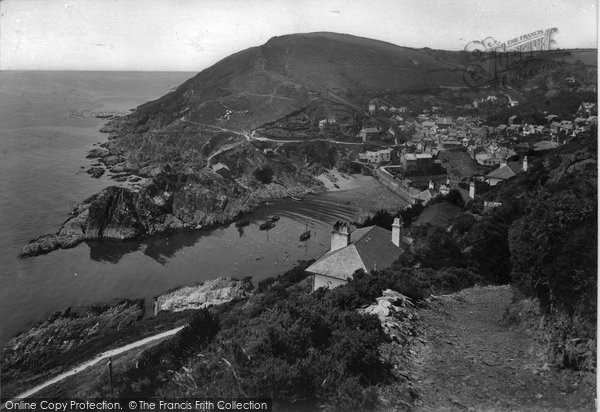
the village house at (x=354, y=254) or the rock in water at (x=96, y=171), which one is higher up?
the village house at (x=354, y=254)

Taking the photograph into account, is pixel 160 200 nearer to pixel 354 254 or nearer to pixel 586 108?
pixel 354 254

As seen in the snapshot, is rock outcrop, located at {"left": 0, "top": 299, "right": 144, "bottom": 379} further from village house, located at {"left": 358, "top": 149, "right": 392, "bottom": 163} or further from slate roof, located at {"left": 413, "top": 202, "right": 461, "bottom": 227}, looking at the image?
village house, located at {"left": 358, "top": 149, "right": 392, "bottom": 163}

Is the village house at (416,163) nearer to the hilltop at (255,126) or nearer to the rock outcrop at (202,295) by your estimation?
the hilltop at (255,126)

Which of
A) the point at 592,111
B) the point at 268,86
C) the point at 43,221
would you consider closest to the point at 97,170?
the point at 43,221

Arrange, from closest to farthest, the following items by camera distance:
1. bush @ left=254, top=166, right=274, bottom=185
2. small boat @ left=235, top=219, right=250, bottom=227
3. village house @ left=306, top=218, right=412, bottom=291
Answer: village house @ left=306, top=218, right=412, bottom=291, small boat @ left=235, top=219, right=250, bottom=227, bush @ left=254, top=166, right=274, bottom=185

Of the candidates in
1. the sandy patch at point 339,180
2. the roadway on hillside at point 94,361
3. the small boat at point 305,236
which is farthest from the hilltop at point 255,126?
the roadway on hillside at point 94,361

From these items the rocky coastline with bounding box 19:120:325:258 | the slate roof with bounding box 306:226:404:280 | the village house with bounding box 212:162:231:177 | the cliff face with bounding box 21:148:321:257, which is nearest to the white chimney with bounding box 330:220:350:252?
the slate roof with bounding box 306:226:404:280

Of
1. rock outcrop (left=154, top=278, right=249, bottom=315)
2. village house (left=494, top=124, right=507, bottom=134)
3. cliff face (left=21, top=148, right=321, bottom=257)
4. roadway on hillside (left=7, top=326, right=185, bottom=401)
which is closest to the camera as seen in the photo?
roadway on hillside (left=7, top=326, right=185, bottom=401)
